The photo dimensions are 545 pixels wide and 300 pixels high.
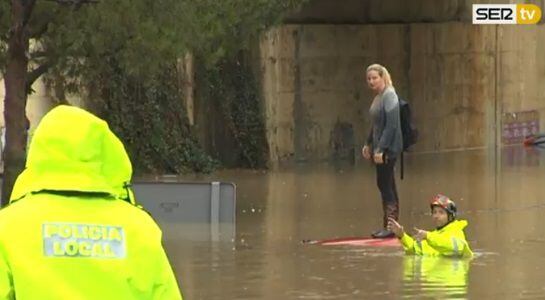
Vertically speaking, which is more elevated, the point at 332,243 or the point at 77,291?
the point at 77,291

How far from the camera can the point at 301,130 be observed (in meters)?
24.2

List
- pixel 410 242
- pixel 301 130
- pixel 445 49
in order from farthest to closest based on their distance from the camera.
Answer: pixel 445 49 → pixel 301 130 → pixel 410 242

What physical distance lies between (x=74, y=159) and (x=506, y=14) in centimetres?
2567

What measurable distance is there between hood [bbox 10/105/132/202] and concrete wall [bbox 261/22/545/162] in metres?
18.5

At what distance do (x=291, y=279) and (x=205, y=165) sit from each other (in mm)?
10043

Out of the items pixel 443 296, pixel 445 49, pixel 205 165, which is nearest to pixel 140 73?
pixel 443 296

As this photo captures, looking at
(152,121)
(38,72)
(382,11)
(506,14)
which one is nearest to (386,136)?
(38,72)

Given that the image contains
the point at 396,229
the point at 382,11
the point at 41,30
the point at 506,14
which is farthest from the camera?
the point at 506,14

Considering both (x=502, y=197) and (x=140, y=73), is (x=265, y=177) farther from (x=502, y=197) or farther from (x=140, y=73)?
(x=140, y=73)

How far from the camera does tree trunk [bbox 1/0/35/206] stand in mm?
11297

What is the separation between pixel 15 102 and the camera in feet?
37.9

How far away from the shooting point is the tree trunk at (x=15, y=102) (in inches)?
445

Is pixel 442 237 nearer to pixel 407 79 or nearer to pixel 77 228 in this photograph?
pixel 77 228

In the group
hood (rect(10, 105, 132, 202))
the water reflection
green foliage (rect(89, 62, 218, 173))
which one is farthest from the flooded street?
hood (rect(10, 105, 132, 202))
